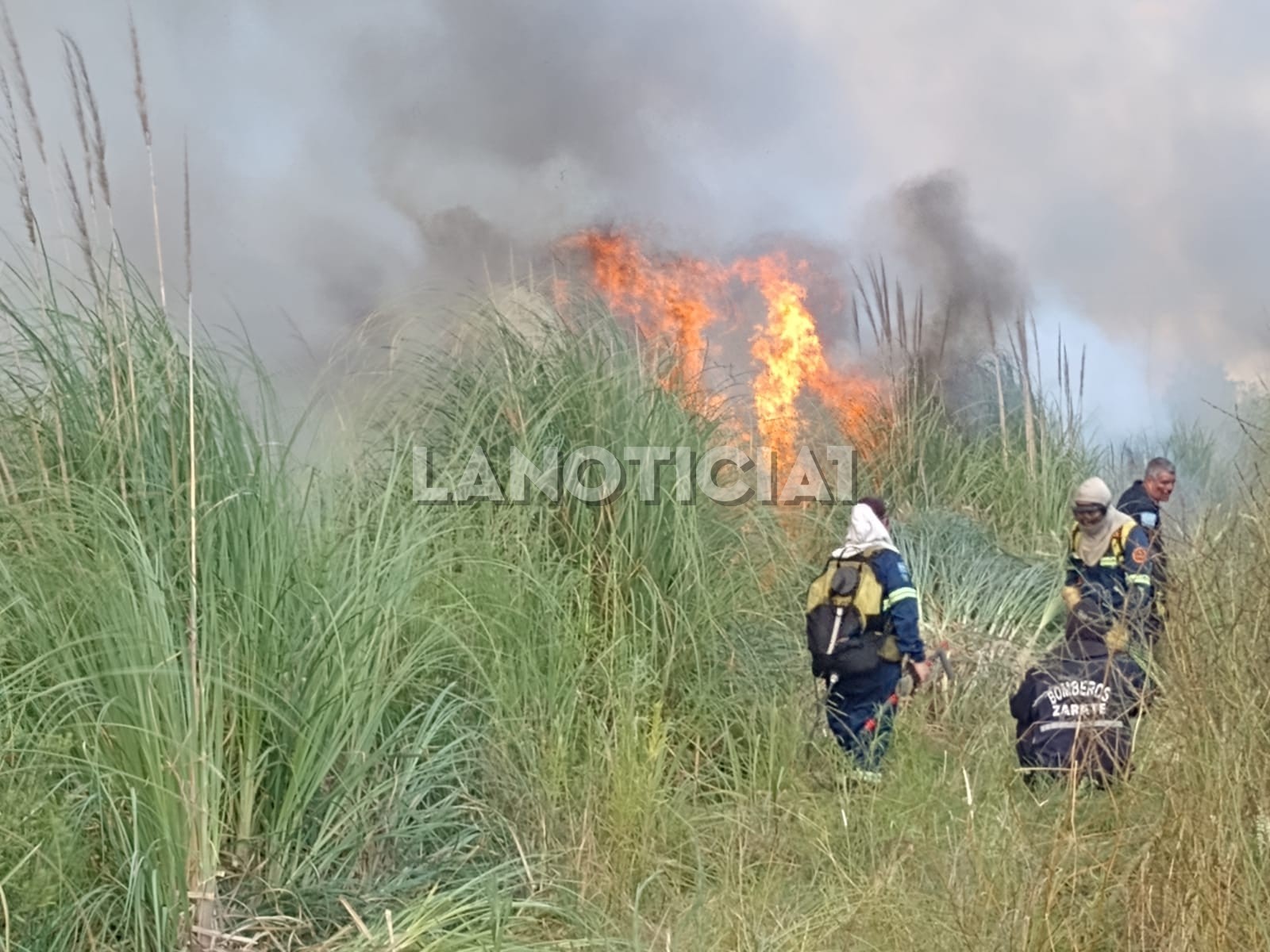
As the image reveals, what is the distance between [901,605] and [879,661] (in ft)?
0.80

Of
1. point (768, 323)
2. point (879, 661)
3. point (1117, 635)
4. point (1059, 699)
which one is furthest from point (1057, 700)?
point (768, 323)

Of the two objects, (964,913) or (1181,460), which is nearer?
(964,913)

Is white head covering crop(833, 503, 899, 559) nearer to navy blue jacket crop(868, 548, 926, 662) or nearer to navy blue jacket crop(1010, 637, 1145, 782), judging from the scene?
navy blue jacket crop(868, 548, 926, 662)

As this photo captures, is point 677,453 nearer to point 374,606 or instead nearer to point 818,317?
point 374,606

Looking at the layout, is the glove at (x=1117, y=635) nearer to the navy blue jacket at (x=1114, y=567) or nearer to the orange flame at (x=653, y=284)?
the navy blue jacket at (x=1114, y=567)

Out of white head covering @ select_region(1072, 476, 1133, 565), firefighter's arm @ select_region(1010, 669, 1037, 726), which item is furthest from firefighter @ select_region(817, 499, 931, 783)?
white head covering @ select_region(1072, 476, 1133, 565)

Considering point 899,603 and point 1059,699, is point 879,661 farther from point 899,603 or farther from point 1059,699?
point 1059,699

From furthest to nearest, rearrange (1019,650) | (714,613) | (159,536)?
(1019,650) → (714,613) → (159,536)


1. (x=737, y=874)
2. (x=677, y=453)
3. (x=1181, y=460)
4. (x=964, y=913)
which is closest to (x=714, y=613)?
(x=677, y=453)

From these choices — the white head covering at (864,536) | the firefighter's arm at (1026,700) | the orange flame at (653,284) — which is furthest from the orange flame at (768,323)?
the firefighter's arm at (1026,700)

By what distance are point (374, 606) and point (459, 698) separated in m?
0.44

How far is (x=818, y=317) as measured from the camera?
405 inches

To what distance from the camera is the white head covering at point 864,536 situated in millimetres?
4852

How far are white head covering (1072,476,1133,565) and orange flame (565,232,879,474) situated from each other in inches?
74.9
